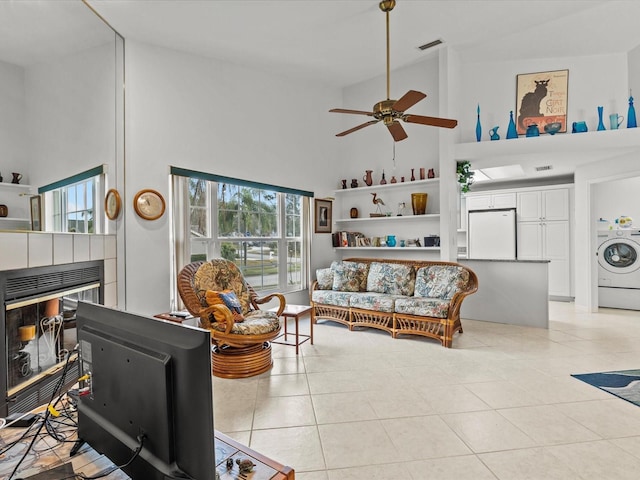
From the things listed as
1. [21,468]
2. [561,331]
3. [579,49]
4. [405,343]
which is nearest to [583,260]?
[561,331]

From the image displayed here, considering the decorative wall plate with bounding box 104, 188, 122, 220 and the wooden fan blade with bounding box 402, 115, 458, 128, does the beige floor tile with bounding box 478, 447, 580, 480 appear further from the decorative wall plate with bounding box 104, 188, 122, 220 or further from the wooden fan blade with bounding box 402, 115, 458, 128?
the decorative wall plate with bounding box 104, 188, 122, 220

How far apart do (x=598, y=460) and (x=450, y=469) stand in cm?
83

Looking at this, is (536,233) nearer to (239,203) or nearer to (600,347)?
(600,347)

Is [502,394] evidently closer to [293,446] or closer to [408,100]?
[293,446]

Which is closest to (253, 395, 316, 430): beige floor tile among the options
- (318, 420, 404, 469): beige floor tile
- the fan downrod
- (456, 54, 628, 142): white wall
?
(318, 420, 404, 469): beige floor tile

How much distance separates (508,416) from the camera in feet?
7.78

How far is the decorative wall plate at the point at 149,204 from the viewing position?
11.9ft

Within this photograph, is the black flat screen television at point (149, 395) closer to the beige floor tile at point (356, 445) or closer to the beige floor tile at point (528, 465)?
the beige floor tile at point (356, 445)

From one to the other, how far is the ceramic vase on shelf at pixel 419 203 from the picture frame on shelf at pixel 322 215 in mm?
1409

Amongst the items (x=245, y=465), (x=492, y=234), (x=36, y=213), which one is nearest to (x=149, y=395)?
(x=245, y=465)

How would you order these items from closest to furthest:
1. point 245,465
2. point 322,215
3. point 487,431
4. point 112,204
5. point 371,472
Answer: point 245,465 < point 371,472 < point 487,431 < point 112,204 < point 322,215

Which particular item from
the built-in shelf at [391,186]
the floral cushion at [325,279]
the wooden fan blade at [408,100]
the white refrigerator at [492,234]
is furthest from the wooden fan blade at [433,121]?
the white refrigerator at [492,234]

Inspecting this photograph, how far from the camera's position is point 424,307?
4.04 meters

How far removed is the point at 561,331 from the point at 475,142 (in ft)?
→ 8.92
